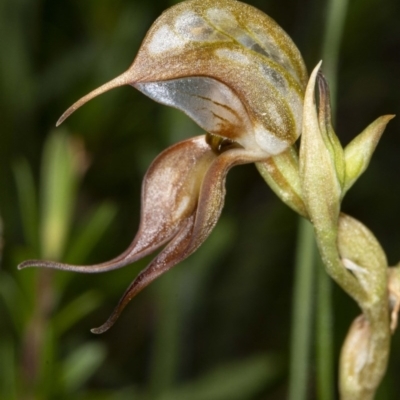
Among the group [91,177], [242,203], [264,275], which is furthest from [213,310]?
[91,177]

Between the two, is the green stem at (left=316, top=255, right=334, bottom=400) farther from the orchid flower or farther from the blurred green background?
the blurred green background

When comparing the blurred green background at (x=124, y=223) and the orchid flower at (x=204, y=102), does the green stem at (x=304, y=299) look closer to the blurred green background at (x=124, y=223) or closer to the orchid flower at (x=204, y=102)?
the orchid flower at (x=204, y=102)

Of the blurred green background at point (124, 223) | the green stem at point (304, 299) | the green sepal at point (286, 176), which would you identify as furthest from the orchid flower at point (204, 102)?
the blurred green background at point (124, 223)

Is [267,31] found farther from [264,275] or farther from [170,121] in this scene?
[264,275]

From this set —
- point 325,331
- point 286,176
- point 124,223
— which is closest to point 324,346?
point 325,331

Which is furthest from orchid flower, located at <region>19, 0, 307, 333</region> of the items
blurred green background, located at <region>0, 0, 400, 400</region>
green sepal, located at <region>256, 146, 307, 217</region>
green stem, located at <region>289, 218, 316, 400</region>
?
blurred green background, located at <region>0, 0, 400, 400</region>

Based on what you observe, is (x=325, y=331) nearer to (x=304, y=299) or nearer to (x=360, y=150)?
(x=304, y=299)
